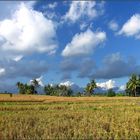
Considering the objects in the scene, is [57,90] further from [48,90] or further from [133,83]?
[133,83]

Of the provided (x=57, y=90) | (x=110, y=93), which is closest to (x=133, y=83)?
(x=110, y=93)

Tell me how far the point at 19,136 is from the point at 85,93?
159 meters

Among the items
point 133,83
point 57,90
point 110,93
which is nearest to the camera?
point 133,83

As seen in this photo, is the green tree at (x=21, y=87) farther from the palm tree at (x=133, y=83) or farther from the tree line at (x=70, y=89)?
the palm tree at (x=133, y=83)

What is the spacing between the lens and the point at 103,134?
62.4ft

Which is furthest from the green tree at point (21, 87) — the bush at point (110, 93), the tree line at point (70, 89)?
the bush at point (110, 93)

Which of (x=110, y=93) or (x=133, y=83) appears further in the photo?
(x=110, y=93)

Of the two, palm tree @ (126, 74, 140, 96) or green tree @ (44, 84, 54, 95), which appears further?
green tree @ (44, 84, 54, 95)

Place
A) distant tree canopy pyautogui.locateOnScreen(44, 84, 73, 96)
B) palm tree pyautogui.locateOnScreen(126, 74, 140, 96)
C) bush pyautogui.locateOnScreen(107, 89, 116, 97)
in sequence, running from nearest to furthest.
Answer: palm tree pyautogui.locateOnScreen(126, 74, 140, 96)
bush pyautogui.locateOnScreen(107, 89, 116, 97)
distant tree canopy pyautogui.locateOnScreen(44, 84, 73, 96)

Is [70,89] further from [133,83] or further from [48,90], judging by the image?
[133,83]

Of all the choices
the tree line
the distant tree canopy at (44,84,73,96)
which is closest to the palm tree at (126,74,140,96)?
the tree line

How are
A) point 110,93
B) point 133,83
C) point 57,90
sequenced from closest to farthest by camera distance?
point 133,83, point 110,93, point 57,90

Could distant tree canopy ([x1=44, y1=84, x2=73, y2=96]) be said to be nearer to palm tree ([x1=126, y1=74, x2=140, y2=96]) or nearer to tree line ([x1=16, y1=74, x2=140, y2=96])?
tree line ([x1=16, y1=74, x2=140, y2=96])

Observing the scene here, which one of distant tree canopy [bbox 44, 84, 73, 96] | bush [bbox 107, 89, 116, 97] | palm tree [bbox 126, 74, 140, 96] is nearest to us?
palm tree [bbox 126, 74, 140, 96]
